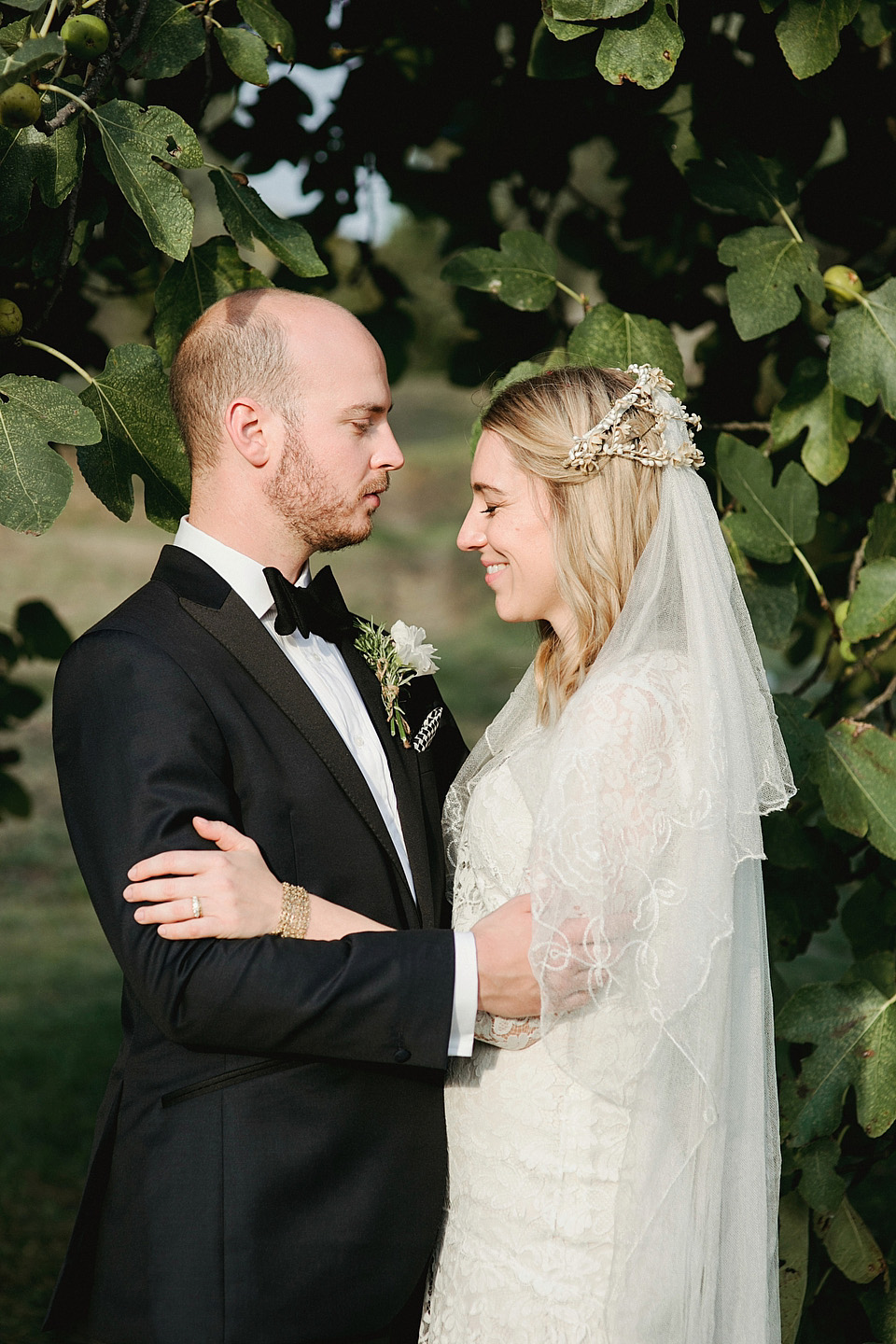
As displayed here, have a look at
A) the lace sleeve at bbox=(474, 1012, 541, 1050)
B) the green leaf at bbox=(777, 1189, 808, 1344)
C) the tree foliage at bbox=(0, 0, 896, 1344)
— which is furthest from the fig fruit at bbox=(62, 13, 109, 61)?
the green leaf at bbox=(777, 1189, 808, 1344)

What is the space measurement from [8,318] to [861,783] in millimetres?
1801

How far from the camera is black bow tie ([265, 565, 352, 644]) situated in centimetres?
211

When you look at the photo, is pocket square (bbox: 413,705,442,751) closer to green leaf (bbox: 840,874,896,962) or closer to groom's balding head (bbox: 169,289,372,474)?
groom's balding head (bbox: 169,289,372,474)

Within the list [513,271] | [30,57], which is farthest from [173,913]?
[513,271]

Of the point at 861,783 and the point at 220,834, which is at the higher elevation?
the point at 220,834

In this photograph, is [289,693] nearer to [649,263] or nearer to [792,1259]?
[792,1259]

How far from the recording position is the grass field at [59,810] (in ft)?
15.5

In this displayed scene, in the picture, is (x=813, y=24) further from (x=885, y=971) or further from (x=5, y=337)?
(x=885, y=971)

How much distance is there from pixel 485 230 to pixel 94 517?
1079cm

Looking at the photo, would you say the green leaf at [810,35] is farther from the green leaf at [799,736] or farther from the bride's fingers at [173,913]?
the bride's fingers at [173,913]

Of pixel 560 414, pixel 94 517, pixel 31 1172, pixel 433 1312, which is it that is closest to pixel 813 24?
pixel 560 414

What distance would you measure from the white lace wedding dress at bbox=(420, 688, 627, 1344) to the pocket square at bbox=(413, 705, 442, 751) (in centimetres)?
29

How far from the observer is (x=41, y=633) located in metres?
3.31

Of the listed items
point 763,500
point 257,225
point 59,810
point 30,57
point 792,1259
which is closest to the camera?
point 30,57
